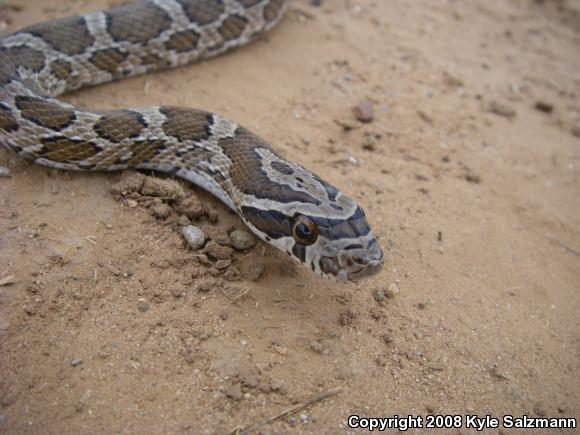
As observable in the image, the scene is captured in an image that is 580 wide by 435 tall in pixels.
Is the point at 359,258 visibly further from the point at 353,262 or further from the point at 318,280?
the point at 318,280

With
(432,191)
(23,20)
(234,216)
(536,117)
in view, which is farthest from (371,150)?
(23,20)

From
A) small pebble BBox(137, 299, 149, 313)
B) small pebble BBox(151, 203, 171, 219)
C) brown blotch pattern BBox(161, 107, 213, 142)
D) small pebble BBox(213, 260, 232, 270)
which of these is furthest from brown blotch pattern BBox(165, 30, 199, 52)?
small pebble BBox(137, 299, 149, 313)

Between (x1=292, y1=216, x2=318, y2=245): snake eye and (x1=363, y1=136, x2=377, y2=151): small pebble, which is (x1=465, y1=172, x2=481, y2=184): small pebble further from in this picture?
(x1=292, y1=216, x2=318, y2=245): snake eye

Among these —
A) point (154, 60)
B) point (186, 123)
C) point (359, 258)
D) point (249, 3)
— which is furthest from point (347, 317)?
point (249, 3)

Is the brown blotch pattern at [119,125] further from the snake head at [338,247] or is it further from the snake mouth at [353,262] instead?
the snake mouth at [353,262]

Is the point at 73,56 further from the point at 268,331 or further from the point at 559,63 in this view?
the point at 559,63

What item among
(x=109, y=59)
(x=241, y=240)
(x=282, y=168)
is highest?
(x=282, y=168)

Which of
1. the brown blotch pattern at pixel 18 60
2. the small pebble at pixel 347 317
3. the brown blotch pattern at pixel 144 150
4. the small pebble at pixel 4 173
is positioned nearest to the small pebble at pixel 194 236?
the brown blotch pattern at pixel 144 150
